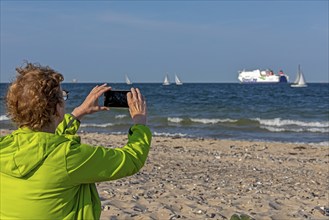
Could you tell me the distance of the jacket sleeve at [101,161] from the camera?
206 cm

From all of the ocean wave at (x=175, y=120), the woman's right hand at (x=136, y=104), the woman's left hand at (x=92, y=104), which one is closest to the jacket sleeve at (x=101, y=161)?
the woman's right hand at (x=136, y=104)

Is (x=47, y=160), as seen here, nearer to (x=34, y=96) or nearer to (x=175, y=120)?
(x=34, y=96)

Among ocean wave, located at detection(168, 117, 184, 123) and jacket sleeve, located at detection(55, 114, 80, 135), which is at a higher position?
jacket sleeve, located at detection(55, 114, 80, 135)

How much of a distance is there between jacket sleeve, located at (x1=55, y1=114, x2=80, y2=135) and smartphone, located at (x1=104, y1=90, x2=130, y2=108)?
0.81 feet

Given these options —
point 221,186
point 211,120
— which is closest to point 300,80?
point 211,120

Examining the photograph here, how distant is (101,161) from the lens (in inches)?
82.4

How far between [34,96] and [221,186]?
634 centimetres

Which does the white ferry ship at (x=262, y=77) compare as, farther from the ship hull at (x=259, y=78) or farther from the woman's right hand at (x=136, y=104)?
the woman's right hand at (x=136, y=104)

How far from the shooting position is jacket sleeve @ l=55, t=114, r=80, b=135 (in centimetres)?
248

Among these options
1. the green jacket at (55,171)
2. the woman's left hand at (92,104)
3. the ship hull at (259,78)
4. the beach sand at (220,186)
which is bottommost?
the ship hull at (259,78)

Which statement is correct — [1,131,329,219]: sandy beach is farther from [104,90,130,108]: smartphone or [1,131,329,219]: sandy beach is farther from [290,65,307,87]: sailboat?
[290,65,307,87]: sailboat

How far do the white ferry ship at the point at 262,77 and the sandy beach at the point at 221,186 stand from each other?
10233cm

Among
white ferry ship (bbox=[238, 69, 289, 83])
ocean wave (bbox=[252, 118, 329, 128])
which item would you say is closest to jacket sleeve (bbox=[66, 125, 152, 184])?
ocean wave (bbox=[252, 118, 329, 128])

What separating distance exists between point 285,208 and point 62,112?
506 centimetres
